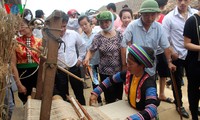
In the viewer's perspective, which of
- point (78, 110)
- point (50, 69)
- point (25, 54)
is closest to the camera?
point (50, 69)

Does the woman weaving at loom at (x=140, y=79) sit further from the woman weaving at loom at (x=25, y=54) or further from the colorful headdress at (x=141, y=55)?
the woman weaving at loom at (x=25, y=54)

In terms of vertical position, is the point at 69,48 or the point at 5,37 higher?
the point at 5,37

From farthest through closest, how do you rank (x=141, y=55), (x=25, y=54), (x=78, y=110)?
1. (x=25, y=54)
2. (x=141, y=55)
3. (x=78, y=110)

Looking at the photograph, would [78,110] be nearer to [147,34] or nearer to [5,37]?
[5,37]

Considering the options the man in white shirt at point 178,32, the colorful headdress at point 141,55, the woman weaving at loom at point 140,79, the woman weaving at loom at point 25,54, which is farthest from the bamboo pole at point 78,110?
the man in white shirt at point 178,32

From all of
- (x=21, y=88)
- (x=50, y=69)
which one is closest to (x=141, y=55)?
(x=50, y=69)

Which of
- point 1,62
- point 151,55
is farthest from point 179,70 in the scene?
point 1,62

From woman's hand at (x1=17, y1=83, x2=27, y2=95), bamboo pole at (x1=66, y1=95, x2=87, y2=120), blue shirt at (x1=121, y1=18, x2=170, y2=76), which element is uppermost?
blue shirt at (x1=121, y1=18, x2=170, y2=76)

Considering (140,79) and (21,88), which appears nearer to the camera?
(140,79)

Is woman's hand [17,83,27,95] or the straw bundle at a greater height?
the straw bundle

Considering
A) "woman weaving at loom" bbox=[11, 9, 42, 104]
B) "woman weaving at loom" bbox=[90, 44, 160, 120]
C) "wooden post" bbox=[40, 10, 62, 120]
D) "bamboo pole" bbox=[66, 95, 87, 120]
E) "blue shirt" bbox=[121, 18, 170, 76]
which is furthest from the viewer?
"blue shirt" bbox=[121, 18, 170, 76]

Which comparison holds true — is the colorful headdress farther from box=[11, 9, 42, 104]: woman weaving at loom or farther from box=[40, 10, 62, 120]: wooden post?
box=[11, 9, 42, 104]: woman weaving at loom

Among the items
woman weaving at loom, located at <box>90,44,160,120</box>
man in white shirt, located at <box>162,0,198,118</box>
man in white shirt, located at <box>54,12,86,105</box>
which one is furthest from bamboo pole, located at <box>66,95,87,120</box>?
man in white shirt, located at <box>162,0,198,118</box>

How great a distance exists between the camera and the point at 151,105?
197cm
